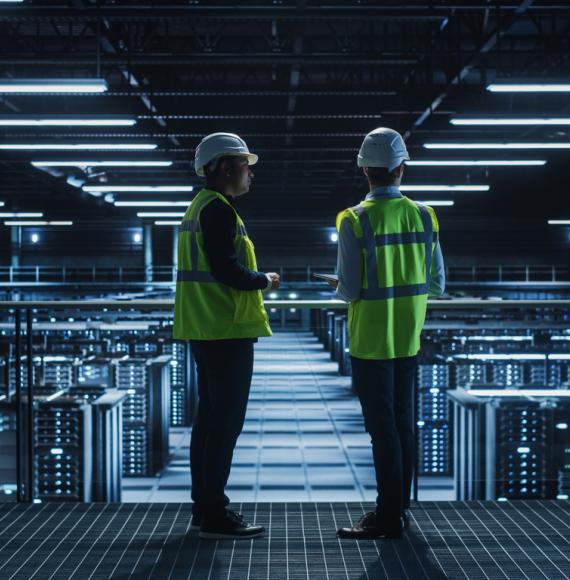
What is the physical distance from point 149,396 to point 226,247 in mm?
3157

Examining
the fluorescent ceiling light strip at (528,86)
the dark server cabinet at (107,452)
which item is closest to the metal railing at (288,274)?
the fluorescent ceiling light strip at (528,86)

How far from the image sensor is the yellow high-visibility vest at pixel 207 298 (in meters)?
2.76

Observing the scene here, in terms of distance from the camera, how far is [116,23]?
37.5 ft

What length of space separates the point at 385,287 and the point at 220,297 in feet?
1.95

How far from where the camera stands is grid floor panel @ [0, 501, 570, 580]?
2.69 metres

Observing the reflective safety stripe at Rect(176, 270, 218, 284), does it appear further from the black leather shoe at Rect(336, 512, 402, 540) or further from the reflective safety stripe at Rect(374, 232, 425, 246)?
the black leather shoe at Rect(336, 512, 402, 540)

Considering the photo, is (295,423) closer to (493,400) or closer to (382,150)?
(493,400)

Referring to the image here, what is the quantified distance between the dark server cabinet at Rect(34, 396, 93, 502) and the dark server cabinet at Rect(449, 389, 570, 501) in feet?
6.60

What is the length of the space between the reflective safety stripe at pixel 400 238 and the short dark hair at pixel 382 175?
0.20 metres

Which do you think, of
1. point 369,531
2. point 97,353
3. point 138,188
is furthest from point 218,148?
point 138,188

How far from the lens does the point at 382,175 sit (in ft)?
9.23

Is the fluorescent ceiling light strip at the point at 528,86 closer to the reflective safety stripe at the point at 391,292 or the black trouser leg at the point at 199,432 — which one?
the reflective safety stripe at the point at 391,292

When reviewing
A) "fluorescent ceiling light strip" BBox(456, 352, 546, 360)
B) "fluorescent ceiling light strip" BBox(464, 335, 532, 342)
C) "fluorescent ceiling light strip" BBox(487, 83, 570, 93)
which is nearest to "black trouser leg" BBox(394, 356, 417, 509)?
"fluorescent ceiling light strip" BBox(456, 352, 546, 360)

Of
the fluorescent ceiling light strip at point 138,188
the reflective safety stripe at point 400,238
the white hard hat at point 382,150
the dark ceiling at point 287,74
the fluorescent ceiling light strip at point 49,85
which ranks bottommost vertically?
the reflective safety stripe at point 400,238
